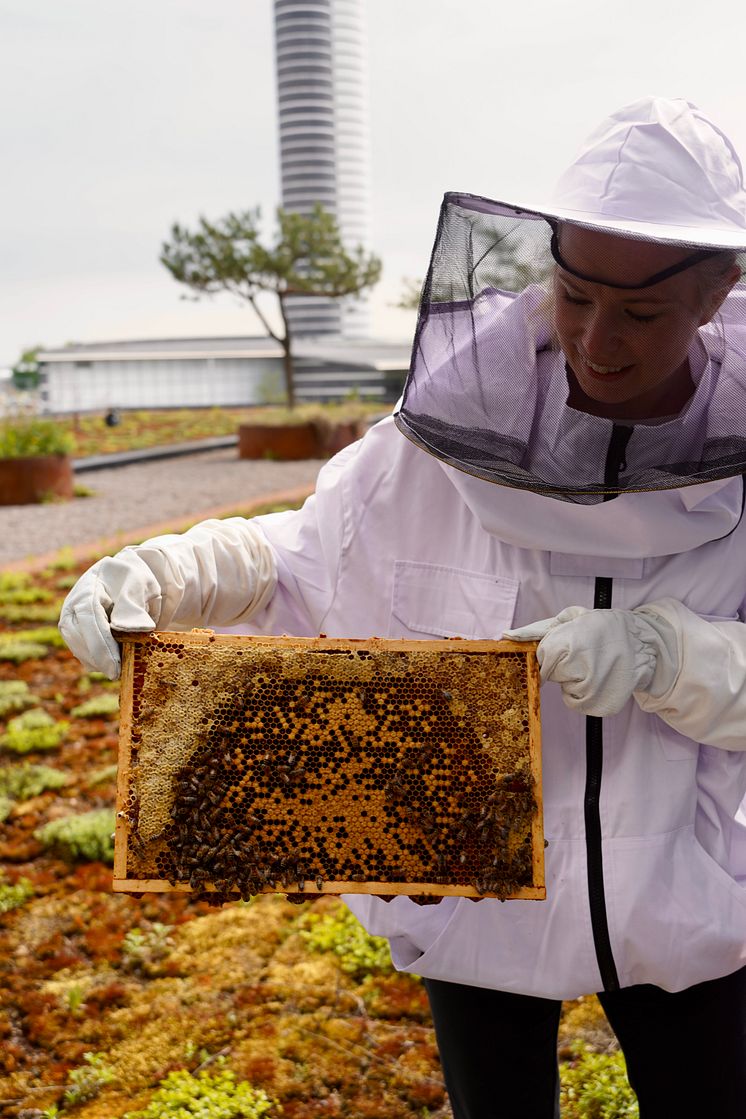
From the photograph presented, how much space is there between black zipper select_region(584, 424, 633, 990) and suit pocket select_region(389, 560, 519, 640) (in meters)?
0.19

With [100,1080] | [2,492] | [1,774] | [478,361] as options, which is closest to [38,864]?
[1,774]

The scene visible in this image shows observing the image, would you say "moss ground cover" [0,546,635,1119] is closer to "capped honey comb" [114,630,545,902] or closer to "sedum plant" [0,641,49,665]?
"capped honey comb" [114,630,545,902]

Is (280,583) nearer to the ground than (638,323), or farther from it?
nearer to the ground

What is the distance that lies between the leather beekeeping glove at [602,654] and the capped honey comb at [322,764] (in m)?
0.06

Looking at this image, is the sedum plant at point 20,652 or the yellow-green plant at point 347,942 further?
the sedum plant at point 20,652

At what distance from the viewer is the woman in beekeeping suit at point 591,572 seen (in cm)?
172

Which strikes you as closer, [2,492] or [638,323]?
[638,323]

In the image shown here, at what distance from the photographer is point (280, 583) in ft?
7.25

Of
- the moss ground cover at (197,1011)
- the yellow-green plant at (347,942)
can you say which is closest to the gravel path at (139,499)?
the moss ground cover at (197,1011)

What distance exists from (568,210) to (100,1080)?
9.45 ft

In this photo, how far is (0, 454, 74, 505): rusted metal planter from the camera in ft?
51.4

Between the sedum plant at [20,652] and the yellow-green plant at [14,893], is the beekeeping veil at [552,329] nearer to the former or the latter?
the yellow-green plant at [14,893]

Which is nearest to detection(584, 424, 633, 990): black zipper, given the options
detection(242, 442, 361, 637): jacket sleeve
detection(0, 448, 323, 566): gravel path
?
detection(242, 442, 361, 637): jacket sleeve

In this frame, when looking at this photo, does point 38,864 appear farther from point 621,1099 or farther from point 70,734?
point 621,1099
